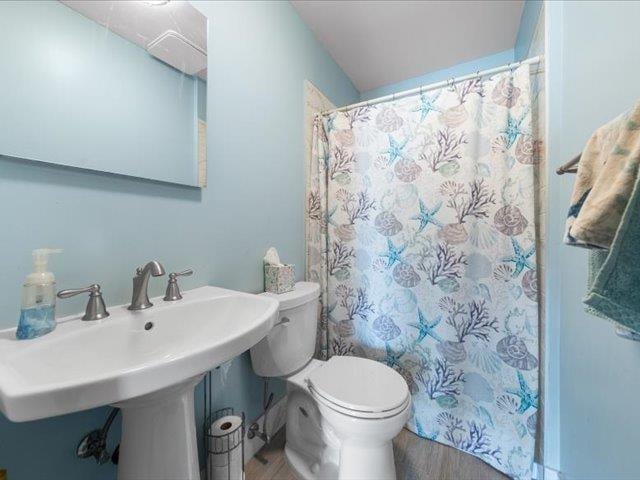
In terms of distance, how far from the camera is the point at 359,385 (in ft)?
3.28

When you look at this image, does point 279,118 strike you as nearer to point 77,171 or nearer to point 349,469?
point 77,171

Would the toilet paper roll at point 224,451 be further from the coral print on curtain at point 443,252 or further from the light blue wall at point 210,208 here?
the coral print on curtain at point 443,252

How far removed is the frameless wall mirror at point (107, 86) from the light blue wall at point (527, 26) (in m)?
1.46

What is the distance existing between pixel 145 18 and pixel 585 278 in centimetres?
161

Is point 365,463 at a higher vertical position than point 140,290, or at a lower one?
lower

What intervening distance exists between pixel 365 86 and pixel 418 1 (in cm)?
84

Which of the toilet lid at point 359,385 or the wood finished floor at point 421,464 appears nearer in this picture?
the toilet lid at point 359,385

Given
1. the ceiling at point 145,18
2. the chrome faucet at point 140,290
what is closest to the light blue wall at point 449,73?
the ceiling at point 145,18

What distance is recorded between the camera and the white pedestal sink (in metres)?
0.36

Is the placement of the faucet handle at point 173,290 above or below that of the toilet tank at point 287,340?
above

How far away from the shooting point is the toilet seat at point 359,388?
869 mm

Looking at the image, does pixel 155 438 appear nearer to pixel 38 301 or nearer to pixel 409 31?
pixel 38 301

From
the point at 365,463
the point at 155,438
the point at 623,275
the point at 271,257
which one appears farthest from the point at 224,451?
the point at 623,275

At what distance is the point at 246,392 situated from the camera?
1139 mm
